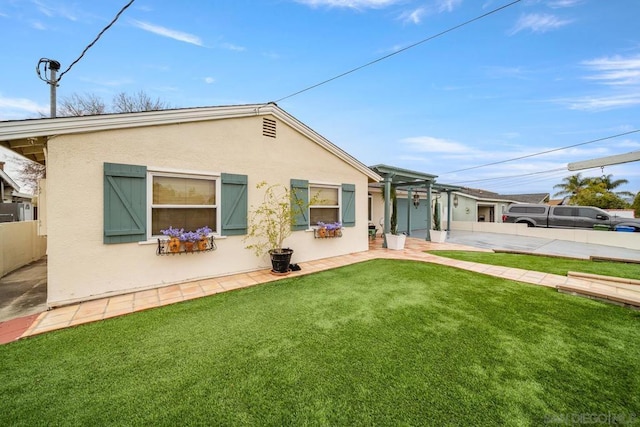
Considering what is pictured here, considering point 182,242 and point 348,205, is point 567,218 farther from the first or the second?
point 182,242

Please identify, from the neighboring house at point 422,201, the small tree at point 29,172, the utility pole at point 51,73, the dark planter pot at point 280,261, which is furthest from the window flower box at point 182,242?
the small tree at point 29,172

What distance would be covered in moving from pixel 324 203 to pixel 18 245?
8.24 m

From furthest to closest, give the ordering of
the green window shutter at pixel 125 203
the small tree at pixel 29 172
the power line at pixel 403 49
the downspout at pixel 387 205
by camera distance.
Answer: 1. the small tree at pixel 29 172
2. the downspout at pixel 387 205
3. the power line at pixel 403 49
4. the green window shutter at pixel 125 203

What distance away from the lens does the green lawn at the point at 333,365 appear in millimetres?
1800

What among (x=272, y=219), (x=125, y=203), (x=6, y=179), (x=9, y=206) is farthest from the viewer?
(x=9, y=206)

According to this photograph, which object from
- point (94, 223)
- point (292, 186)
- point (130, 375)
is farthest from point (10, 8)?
point (130, 375)

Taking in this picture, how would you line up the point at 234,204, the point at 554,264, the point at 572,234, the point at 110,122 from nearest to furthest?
the point at 110,122 → the point at 234,204 → the point at 554,264 → the point at 572,234

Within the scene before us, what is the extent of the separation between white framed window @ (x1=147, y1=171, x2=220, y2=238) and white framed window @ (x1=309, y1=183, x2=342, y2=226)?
8.63 feet

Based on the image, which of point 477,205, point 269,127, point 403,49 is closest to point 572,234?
point 477,205

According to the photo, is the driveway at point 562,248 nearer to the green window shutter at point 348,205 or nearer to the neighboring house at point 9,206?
the green window shutter at point 348,205

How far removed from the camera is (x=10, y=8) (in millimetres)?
5168

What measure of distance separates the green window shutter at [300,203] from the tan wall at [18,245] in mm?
6707

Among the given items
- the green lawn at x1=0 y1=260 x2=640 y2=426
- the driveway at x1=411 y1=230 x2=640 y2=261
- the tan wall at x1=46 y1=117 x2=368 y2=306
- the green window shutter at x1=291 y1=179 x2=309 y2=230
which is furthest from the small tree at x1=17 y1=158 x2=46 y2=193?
the driveway at x1=411 y1=230 x2=640 y2=261

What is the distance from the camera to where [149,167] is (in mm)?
4406
